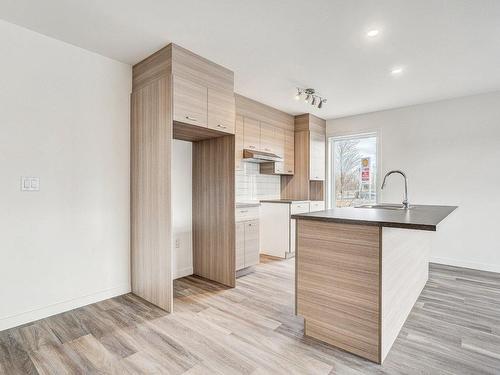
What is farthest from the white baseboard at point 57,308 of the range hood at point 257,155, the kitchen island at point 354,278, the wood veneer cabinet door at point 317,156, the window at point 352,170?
the window at point 352,170

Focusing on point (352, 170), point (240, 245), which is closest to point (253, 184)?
point (240, 245)

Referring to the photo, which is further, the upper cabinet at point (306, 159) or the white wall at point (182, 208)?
the upper cabinet at point (306, 159)

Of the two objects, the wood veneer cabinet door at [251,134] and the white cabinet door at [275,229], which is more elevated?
the wood veneer cabinet door at [251,134]

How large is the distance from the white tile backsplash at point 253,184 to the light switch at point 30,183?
8.47 feet

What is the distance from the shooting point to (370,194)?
4.94 m

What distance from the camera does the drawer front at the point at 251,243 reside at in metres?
3.69

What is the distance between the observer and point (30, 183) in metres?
2.33

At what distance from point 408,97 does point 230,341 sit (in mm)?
4014

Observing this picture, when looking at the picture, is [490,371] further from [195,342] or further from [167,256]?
[167,256]

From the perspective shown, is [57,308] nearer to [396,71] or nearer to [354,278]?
[354,278]

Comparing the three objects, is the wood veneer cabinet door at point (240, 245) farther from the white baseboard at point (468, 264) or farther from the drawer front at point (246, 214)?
the white baseboard at point (468, 264)

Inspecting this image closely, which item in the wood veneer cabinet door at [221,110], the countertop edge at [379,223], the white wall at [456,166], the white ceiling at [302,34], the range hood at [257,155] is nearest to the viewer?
the countertop edge at [379,223]

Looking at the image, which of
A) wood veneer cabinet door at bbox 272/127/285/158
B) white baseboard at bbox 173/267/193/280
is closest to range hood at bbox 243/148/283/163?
wood veneer cabinet door at bbox 272/127/285/158

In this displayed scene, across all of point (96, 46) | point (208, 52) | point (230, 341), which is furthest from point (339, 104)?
point (230, 341)
